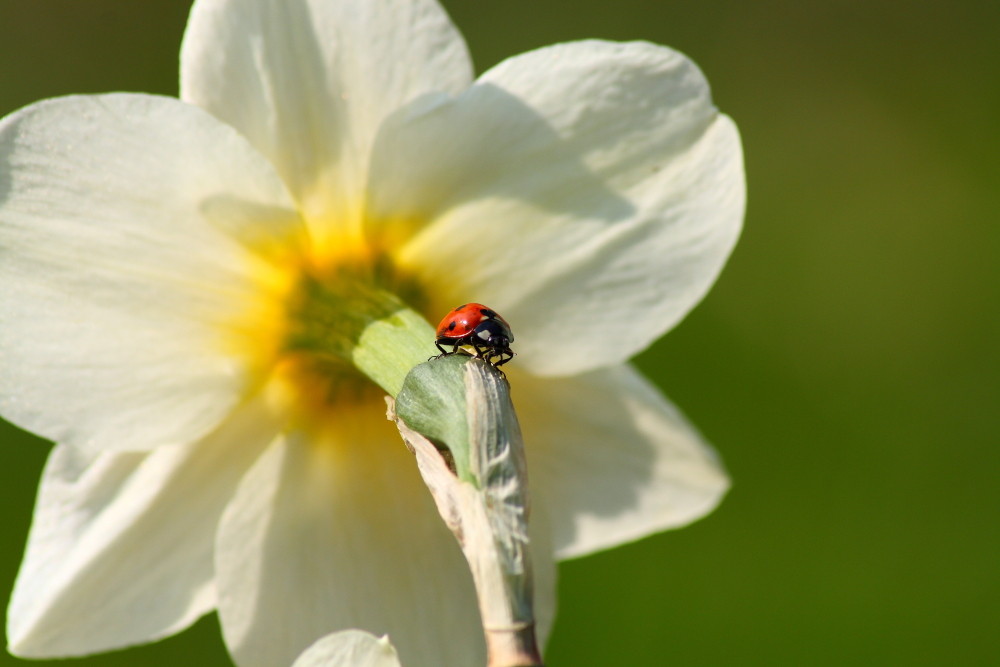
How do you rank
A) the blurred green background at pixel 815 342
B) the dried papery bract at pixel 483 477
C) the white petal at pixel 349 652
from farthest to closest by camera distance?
the blurred green background at pixel 815 342 < the white petal at pixel 349 652 < the dried papery bract at pixel 483 477

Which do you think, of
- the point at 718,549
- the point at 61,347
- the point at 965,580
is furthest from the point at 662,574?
the point at 61,347

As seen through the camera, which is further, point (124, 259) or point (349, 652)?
point (124, 259)

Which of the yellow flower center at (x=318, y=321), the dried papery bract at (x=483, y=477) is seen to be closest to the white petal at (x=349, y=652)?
the dried papery bract at (x=483, y=477)

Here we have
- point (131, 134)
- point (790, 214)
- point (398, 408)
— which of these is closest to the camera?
point (398, 408)

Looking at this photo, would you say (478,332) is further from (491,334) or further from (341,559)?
(341,559)

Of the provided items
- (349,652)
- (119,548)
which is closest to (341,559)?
(119,548)

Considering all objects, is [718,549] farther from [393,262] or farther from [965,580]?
[393,262]

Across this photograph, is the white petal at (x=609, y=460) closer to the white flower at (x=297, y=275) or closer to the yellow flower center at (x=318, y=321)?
the white flower at (x=297, y=275)
